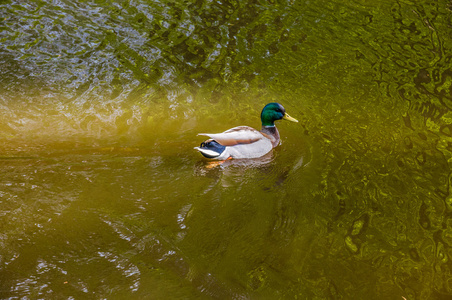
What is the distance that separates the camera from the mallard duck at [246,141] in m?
6.00

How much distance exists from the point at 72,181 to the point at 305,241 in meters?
2.90

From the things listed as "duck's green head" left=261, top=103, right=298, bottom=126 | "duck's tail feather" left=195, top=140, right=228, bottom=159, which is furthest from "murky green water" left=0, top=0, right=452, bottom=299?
"duck's green head" left=261, top=103, right=298, bottom=126

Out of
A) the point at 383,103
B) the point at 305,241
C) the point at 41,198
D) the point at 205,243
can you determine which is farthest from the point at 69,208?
the point at 383,103

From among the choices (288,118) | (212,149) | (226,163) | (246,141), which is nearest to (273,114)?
(288,118)

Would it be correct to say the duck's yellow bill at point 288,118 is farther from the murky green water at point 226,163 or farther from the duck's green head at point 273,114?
the murky green water at point 226,163

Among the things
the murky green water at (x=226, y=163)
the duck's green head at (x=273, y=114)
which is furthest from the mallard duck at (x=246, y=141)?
the murky green water at (x=226, y=163)

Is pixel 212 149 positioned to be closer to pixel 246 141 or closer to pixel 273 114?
pixel 246 141

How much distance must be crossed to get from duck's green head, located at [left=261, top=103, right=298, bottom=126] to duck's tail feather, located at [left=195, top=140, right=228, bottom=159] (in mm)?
1038

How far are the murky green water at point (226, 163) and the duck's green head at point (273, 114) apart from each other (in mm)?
407

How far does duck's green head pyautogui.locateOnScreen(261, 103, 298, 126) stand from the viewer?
6.67 metres

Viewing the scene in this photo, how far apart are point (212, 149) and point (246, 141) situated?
1.87ft

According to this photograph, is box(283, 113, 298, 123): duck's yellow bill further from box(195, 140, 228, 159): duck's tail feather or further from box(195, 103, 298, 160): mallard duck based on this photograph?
box(195, 140, 228, 159): duck's tail feather

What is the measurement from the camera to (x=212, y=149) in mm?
5969

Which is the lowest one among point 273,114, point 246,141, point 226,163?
→ point 226,163
